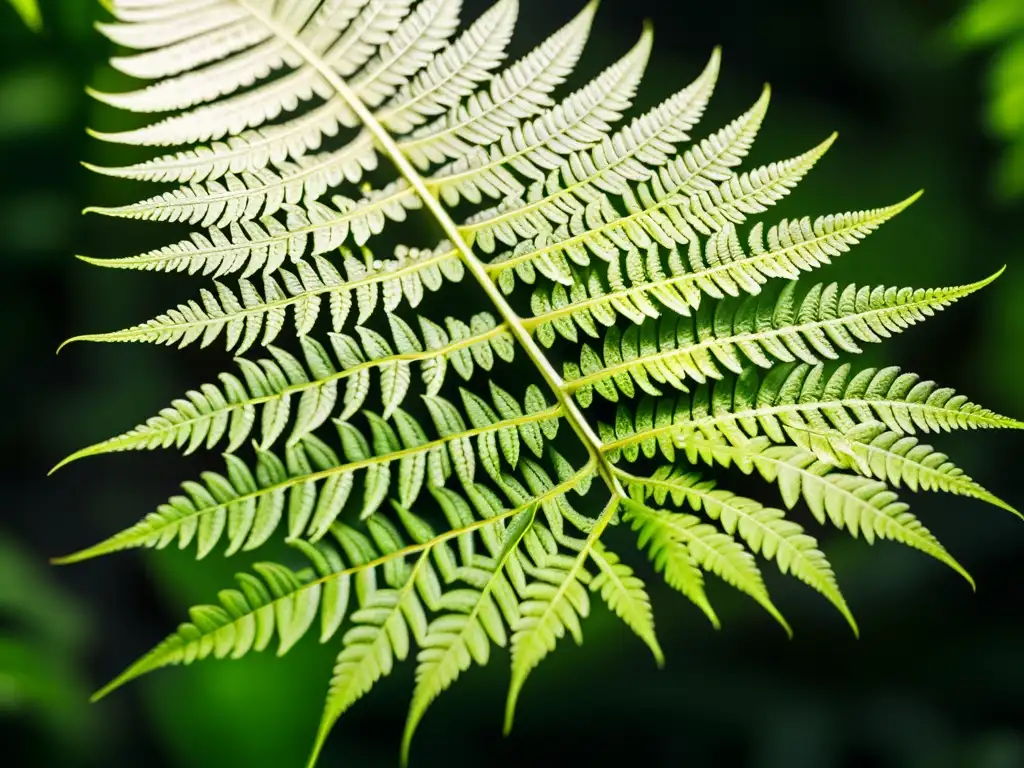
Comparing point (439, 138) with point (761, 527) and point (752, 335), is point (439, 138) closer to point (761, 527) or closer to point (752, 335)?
point (752, 335)

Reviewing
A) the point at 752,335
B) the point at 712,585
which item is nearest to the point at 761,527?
the point at 752,335

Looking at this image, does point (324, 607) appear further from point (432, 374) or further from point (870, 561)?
point (870, 561)

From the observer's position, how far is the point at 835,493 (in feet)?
2.48

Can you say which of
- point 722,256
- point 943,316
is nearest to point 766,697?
point 943,316

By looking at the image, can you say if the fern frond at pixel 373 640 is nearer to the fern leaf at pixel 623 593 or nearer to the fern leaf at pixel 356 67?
the fern leaf at pixel 623 593

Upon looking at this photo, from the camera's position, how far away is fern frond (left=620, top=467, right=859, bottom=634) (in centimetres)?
73

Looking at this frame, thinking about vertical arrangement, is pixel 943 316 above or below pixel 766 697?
above

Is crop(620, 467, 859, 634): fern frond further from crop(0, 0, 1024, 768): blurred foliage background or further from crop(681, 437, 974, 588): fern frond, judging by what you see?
crop(0, 0, 1024, 768): blurred foliage background

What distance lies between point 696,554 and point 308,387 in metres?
0.45

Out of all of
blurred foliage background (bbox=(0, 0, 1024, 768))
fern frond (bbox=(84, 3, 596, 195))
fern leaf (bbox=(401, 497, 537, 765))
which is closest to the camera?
fern leaf (bbox=(401, 497, 537, 765))

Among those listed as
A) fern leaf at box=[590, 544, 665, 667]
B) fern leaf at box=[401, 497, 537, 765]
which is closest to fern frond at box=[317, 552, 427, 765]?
fern leaf at box=[401, 497, 537, 765]

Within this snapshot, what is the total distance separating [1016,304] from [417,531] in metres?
1.75

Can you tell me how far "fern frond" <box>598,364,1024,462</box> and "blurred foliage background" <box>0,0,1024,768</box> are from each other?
1.06 metres

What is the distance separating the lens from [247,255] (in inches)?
35.5
